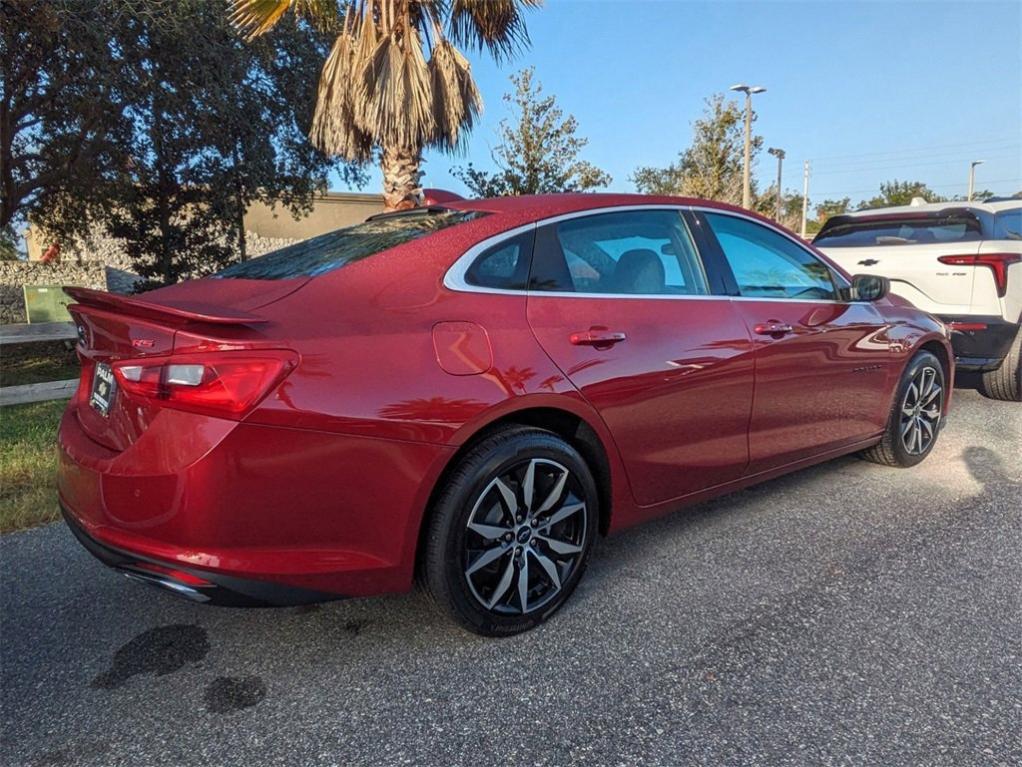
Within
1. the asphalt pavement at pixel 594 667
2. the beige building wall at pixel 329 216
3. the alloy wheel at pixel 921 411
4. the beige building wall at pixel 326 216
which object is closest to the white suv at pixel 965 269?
the alloy wheel at pixel 921 411

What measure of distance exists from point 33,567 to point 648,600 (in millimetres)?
2766

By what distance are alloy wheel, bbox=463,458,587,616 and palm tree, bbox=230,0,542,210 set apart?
6478 mm

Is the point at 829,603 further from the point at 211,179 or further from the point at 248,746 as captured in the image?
the point at 211,179

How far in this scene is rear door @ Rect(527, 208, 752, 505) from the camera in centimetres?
273

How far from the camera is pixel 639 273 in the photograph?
10.1 ft

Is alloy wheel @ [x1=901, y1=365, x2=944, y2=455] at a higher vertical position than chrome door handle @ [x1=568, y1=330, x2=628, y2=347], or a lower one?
lower

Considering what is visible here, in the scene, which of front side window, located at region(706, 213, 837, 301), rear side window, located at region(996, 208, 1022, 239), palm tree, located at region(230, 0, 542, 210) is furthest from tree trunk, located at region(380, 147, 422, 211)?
rear side window, located at region(996, 208, 1022, 239)

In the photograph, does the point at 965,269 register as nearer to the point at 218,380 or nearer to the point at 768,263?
the point at 768,263

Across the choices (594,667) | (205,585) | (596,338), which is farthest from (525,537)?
(205,585)

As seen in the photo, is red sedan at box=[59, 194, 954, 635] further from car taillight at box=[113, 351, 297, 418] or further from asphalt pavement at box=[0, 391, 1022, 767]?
asphalt pavement at box=[0, 391, 1022, 767]

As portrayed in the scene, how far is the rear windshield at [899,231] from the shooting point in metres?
5.93

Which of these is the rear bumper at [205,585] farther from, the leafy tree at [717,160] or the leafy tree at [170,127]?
the leafy tree at [717,160]

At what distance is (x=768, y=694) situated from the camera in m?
2.27

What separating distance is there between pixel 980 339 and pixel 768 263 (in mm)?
3085
